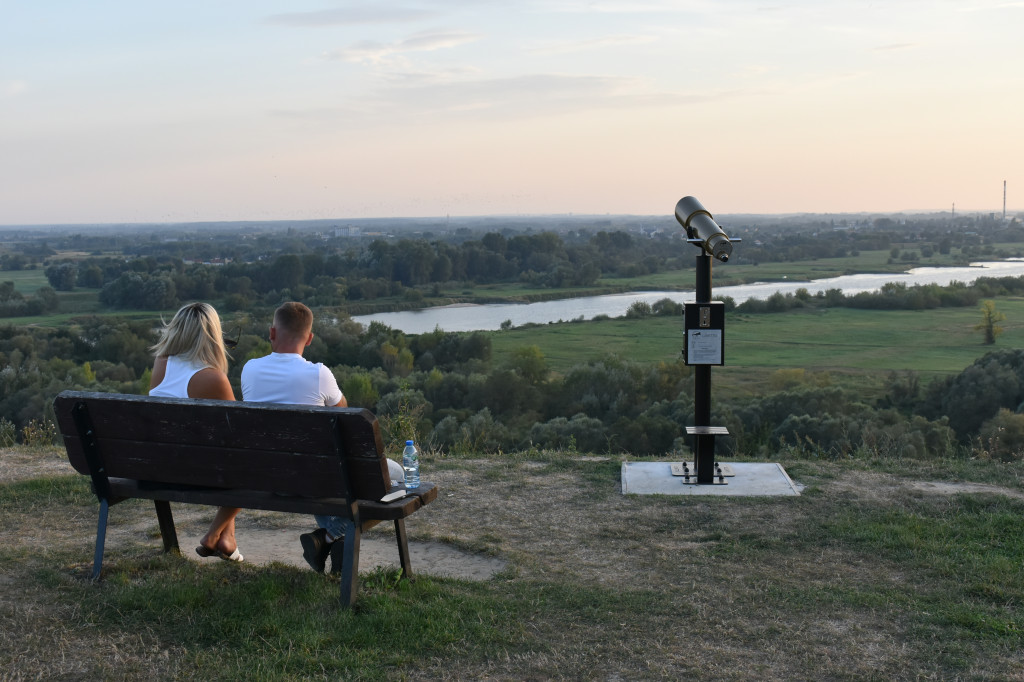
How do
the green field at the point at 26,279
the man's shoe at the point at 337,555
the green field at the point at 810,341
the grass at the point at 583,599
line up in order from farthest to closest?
the green field at the point at 26,279, the green field at the point at 810,341, the man's shoe at the point at 337,555, the grass at the point at 583,599

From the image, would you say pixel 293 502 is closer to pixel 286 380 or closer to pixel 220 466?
pixel 220 466

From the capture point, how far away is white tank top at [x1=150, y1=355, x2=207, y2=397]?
12.9 feet

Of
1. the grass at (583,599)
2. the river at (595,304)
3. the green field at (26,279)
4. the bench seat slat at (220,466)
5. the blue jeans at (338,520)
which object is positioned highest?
the bench seat slat at (220,466)

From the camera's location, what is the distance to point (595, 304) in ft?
215

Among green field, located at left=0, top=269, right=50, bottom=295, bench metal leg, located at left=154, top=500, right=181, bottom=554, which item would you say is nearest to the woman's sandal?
bench metal leg, located at left=154, top=500, right=181, bottom=554

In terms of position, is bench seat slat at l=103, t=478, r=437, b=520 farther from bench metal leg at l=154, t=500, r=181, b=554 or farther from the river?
the river

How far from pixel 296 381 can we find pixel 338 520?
0.65 meters

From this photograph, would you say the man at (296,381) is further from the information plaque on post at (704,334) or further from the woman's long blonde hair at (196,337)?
the information plaque on post at (704,334)

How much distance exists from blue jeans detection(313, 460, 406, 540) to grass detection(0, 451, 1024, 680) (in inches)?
9.1

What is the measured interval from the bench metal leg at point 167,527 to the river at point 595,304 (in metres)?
44.8

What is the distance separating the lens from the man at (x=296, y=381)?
3.84m

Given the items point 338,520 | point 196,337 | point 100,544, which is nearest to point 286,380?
point 196,337

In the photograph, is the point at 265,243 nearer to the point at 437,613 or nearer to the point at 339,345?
the point at 339,345

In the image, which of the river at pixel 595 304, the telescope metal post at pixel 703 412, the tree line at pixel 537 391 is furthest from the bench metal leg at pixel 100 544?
the river at pixel 595 304
